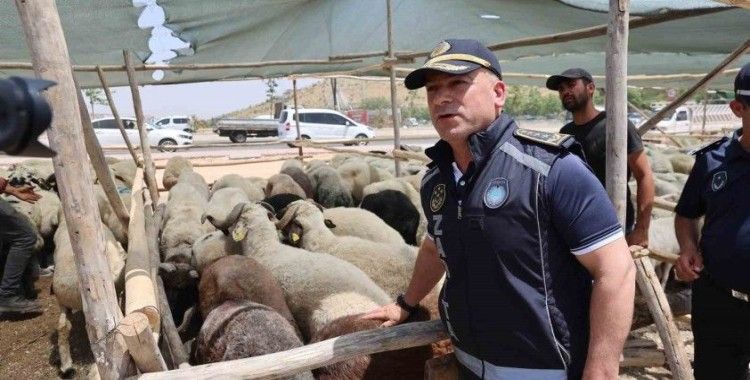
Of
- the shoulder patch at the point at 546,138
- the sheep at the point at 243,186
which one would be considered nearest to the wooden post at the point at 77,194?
the shoulder patch at the point at 546,138

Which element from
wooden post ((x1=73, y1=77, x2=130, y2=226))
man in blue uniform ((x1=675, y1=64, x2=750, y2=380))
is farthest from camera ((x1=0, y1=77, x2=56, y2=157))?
man in blue uniform ((x1=675, y1=64, x2=750, y2=380))

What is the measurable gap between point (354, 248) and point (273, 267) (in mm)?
888

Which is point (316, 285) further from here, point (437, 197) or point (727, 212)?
point (727, 212)

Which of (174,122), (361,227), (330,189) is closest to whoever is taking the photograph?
(361,227)

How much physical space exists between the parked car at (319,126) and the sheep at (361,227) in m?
23.4

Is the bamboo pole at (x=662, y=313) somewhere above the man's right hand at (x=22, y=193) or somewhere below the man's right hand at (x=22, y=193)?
below

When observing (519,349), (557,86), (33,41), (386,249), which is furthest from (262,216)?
(519,349)

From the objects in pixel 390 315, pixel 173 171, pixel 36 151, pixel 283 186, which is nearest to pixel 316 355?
pixel 390 315

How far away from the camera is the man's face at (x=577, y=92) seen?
4076mm

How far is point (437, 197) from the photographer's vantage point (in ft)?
6.89

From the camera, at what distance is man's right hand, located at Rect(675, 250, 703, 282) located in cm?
311

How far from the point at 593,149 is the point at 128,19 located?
4727 mm

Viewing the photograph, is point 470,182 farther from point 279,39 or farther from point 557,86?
point 279,39

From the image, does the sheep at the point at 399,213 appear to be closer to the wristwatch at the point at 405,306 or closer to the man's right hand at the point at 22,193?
the man's right hand at the point at 22,193
